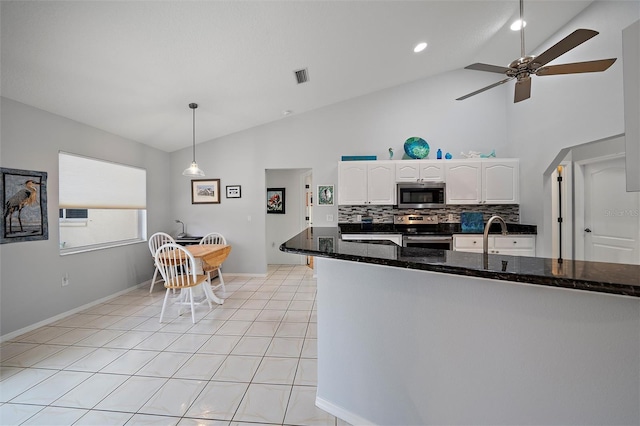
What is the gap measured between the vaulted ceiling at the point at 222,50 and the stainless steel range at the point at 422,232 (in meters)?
2.22

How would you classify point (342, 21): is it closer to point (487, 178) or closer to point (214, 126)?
point (214, 126)

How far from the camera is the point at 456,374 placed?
1.17 m

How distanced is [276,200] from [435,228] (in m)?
3.23

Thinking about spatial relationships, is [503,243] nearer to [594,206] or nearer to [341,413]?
[594,206]

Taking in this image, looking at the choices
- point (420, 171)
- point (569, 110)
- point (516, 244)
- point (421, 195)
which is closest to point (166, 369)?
point (421, 195)

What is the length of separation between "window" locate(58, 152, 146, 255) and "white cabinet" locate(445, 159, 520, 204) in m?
4.82

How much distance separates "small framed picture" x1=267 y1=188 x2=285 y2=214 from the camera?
5.79 metres

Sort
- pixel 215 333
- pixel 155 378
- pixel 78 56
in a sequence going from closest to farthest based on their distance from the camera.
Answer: pixel 155 378 < pixel 78 56 < pixel 215 333

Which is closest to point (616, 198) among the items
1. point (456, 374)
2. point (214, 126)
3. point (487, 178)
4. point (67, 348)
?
point (487, 178)

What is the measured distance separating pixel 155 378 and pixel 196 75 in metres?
2.75

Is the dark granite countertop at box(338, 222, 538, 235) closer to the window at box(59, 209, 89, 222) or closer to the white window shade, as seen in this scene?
the white window shade

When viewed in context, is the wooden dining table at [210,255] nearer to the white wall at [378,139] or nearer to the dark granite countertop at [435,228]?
the white wall at [378,139]

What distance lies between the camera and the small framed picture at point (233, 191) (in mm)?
4785

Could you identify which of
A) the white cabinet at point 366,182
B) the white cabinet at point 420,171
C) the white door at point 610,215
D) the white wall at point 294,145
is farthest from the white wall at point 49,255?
the white door at point 610,215
